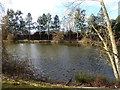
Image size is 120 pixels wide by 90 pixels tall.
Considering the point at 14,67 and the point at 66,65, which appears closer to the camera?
the point at 14,67

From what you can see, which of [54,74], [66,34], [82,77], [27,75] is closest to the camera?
[82,77]

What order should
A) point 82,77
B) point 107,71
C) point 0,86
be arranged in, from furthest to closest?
1. point 107,71
2. point 82,77
3. point 0,86

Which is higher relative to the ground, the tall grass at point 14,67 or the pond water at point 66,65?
the tall grass at point 14,67

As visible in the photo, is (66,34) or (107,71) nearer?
(107,71)

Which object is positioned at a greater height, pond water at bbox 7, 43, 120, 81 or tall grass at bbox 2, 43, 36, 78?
tall grass at bbox 2, 43, 36, 78

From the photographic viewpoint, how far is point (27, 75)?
596 cm

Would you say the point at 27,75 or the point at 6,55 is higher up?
the point at 6,55

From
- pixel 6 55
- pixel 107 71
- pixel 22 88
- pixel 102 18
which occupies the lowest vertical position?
pixel 107 71

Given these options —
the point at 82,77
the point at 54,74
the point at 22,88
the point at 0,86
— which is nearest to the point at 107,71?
the point at 82,77

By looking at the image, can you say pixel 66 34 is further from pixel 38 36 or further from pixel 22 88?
pixel 22 88

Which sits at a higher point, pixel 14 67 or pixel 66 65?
pixel 14 67

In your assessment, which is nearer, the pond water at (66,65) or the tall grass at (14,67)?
the tall grass at (14,67)

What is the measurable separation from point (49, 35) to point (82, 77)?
32.4m

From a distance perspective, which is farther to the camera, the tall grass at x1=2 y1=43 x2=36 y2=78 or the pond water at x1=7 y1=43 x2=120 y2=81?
the pond water at x1=7 y1=43 x2=120 y2=81
